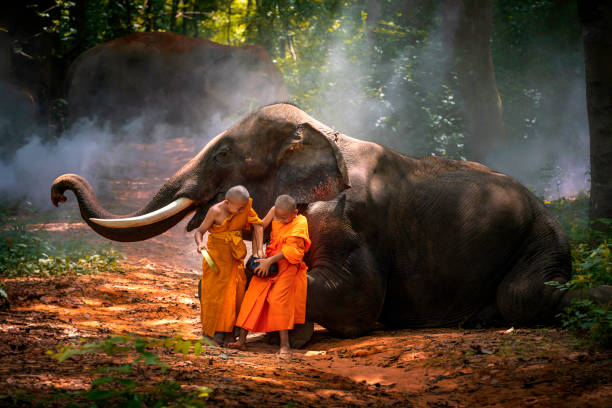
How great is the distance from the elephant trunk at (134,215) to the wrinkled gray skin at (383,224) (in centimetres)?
1

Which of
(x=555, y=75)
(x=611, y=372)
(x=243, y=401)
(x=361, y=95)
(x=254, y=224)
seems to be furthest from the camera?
(x=555, y=75)

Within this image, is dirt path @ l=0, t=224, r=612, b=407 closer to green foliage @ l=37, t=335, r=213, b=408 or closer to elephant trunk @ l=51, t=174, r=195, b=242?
green foliage @ l=37, t=335, r=213, b=408

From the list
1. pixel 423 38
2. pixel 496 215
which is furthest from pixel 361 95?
pixel 496 215

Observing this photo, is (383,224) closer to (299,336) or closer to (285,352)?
(299,336)

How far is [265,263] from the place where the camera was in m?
5.25

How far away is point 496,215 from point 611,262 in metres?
1.09

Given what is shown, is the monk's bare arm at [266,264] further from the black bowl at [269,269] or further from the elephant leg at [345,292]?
the elephant leg at [345,292]

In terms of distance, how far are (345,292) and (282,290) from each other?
0.62 m

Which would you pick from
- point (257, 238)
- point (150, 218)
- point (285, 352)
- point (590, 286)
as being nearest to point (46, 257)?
point (150, 218)

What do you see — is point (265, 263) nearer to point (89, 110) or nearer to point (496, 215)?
point (496, 215)

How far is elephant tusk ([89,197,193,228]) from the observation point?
5.72 m

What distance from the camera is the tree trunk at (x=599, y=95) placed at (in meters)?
8.02

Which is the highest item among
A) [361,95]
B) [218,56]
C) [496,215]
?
[218,56]

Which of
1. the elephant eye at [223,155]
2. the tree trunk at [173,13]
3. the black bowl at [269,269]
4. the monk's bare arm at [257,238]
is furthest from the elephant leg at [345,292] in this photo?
the tree trunk at [173,13]
